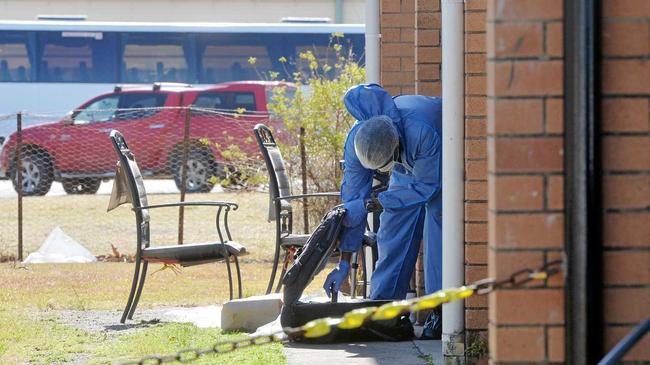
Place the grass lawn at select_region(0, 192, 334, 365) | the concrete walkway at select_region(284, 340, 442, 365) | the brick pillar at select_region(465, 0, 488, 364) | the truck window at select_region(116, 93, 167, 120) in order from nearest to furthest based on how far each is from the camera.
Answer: the brick pillar at select_region(465, 0, 488, 364) → the concrete walkway at select_region(284, 340, 442, 365) → the grass lawn at select_region(0, 192, 334, 365) → the truck window at select_region(116, 93, 167, 120)

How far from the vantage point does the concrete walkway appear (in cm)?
655

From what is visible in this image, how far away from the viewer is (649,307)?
3615 millimetres

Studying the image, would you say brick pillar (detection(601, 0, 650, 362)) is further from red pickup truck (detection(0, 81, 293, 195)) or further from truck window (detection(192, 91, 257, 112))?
truck window (detection(192, 91, 257, 112))

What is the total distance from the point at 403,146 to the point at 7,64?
2242 centimetres

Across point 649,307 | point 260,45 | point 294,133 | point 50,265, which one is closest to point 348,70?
point 294,133

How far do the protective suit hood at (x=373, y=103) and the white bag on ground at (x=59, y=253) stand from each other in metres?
6.88

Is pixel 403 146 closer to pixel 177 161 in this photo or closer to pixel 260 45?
pixel 177 161

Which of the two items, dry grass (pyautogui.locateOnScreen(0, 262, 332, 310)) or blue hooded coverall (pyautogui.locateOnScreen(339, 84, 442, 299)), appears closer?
blue hooded coverall (pyautogui.locateOnScreen(339, 84, 442, 299))

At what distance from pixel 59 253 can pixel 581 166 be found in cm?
1086

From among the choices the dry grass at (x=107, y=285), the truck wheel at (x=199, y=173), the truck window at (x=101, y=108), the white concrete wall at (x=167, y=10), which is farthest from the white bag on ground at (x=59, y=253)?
the white concrete wall at (x=167, y=10)

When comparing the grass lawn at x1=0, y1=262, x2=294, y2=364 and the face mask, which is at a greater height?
the face mask

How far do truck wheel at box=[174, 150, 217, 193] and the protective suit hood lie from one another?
13671mm

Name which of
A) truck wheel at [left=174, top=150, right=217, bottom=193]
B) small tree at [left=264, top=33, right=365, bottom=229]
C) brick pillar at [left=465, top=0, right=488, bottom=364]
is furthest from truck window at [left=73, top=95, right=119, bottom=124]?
brick pillar at [left=465, top=0, right=488, bottom=364]

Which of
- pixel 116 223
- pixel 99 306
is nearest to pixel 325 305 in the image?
pixel 99 306
